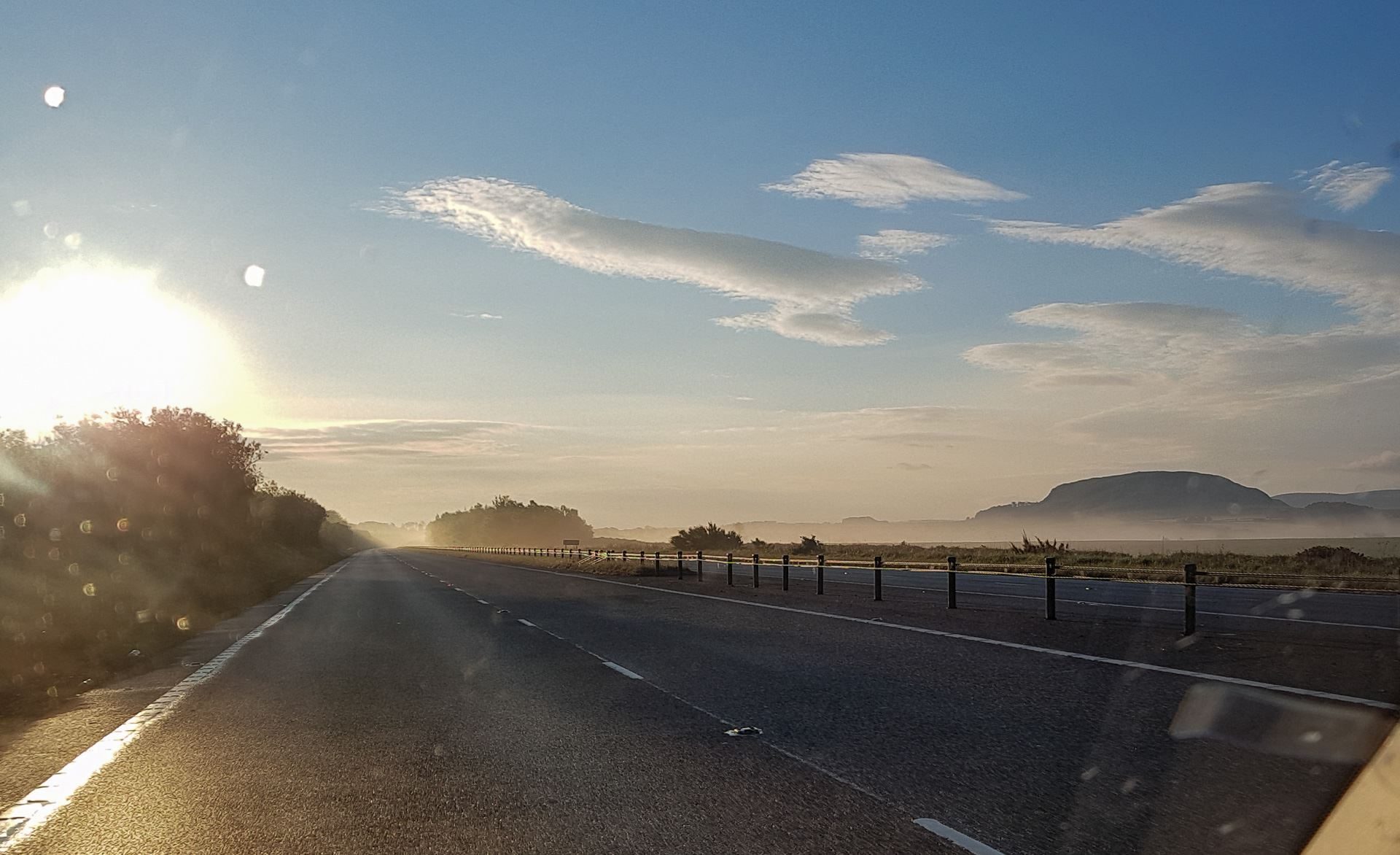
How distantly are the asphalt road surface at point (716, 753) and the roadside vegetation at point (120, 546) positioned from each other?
3.91m

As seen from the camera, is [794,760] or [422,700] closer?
[794,760]

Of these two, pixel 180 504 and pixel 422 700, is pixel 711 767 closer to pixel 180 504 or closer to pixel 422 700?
pixel 422 700

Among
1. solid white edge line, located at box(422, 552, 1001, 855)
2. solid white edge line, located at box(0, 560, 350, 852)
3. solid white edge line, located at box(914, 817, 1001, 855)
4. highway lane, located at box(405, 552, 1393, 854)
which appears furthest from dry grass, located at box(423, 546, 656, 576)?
solid white edge line, located at box(914, 817, 1001, 855)

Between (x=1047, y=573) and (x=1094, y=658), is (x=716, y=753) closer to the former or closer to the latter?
(x=1094, y=658)

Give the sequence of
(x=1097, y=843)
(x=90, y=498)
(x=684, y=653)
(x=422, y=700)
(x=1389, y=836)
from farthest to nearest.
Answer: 1. (x=90, y=498)
2. (x=684, y=653)
3. (x=422, y=700)
4. (x=1097, y=843)
5. (x=1389, y=836)

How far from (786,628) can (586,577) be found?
99.8 feet

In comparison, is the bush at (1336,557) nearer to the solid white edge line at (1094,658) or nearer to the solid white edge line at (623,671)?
the solid white edge line at (1094,658)

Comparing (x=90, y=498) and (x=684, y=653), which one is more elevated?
(x=90, y=498)

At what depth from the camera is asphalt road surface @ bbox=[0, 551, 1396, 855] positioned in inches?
253

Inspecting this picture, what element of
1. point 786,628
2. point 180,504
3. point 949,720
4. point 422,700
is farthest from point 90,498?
point 949,720

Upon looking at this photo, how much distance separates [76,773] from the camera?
8.55 meters

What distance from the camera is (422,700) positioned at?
12.1 meters

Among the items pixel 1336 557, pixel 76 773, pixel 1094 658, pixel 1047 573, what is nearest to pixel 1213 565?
pixel 1336 557

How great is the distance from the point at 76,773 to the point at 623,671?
22.4ft
